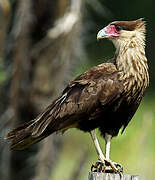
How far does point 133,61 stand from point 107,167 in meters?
1.02

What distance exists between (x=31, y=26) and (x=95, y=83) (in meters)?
3.96

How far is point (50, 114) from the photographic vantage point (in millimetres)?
6387

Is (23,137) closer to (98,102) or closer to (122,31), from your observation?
(98,102)

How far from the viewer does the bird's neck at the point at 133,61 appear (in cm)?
638

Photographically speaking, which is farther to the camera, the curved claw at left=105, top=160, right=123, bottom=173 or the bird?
the bird

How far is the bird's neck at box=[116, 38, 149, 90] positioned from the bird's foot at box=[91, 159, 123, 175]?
2.45 ft

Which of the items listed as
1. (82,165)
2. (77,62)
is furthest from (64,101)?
(77,62)

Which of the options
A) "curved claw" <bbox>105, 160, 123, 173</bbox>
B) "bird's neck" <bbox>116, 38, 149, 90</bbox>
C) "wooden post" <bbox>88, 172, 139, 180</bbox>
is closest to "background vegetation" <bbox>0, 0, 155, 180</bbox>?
"bird's neck" <bbox>116, 38, 149, 90</bbox>

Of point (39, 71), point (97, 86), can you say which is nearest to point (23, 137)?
point (97, 86)

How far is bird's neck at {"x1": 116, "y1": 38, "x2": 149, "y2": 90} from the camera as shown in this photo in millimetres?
6379

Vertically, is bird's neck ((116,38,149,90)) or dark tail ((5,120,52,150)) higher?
bird's neck ((116,38,149,90))

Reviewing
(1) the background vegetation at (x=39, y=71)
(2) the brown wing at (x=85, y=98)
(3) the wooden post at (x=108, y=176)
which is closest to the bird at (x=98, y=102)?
(2) the brown wing at (x=85, y=98)

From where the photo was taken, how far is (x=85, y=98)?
6.30 m

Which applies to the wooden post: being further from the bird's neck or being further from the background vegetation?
the background vegetation
